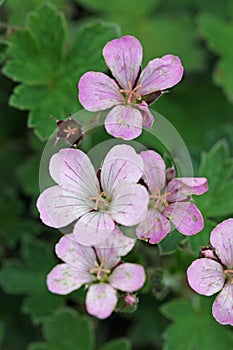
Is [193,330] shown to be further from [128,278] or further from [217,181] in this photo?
[128,278]

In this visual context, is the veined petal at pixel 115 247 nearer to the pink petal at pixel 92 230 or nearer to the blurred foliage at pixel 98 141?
the pink petal at pixel 92 230

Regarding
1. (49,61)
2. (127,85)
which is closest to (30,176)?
(49,61)

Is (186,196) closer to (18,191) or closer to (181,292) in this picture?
(181,292)

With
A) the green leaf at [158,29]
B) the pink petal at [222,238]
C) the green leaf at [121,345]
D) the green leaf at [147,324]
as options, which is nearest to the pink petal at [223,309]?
the pink petal at [222,238]

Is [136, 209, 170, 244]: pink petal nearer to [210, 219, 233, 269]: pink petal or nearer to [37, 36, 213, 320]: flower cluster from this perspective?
[37, 36, 213, 320]: flower cluster

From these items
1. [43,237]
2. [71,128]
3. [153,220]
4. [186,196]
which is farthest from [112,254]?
[43,237]

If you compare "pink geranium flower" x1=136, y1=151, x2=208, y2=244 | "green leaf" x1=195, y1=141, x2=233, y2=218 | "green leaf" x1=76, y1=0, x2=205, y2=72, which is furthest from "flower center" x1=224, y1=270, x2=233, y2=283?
"green leaf" x1=76, y1=0, x2=205, y2=72
